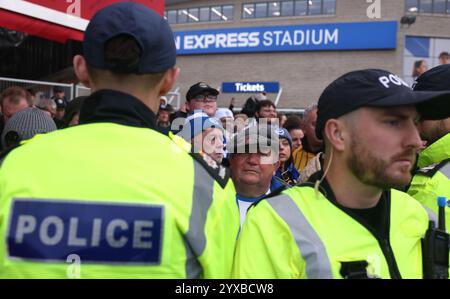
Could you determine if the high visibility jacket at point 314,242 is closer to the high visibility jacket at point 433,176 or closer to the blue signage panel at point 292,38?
the high visibility jacket at point 433,176

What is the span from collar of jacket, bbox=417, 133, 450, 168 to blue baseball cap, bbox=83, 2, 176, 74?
4.75 feet

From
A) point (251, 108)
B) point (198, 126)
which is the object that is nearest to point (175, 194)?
point (198, 126)

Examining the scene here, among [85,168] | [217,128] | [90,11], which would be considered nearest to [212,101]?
Result: [217,128]

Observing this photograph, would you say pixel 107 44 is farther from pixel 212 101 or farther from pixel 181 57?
pixel 181 57

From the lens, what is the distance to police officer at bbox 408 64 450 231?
2.08 meters

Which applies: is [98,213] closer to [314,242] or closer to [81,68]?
[81,68]

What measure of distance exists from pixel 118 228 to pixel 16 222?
273 millimetres

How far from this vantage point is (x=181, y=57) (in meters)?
28.6

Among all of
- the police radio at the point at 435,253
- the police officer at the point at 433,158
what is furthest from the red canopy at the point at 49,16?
the police radio at the point at 435,253

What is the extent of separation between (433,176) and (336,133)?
2.47 feet

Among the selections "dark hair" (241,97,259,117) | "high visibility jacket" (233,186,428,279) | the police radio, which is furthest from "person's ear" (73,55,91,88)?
"dark hair" (241,97,259,117)

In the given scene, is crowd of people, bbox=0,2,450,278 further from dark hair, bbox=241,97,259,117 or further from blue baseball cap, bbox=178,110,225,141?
dark hair, bbox=241,97,259,117

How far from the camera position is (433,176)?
2.12m

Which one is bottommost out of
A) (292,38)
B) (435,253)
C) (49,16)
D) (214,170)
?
(435,253)
